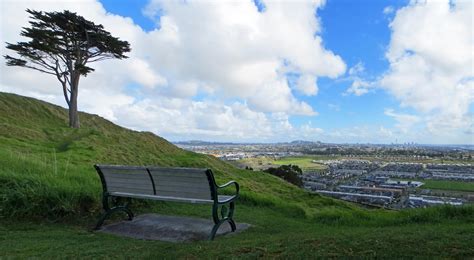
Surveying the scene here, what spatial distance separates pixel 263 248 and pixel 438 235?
187cm

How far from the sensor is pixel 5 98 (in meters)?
23.2

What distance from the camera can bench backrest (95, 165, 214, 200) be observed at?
4887 millimetres

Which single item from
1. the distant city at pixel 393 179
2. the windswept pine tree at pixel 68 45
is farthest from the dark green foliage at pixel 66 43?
the distant city at pixel 393 179

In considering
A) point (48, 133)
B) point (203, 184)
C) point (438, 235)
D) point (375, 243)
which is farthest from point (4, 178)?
point (48, 133)

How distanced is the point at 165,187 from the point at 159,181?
123 mm

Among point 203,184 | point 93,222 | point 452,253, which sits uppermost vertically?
point 203,184

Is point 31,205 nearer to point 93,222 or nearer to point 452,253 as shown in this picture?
point 93,222

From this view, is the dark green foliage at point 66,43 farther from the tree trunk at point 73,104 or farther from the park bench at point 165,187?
the park bench at point 165,187

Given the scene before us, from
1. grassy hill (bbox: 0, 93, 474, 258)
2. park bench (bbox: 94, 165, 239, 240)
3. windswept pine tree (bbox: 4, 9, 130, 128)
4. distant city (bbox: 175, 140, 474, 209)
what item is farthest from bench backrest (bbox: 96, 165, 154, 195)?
windswept pine tree (bbox: 4, 9, 130, 128)

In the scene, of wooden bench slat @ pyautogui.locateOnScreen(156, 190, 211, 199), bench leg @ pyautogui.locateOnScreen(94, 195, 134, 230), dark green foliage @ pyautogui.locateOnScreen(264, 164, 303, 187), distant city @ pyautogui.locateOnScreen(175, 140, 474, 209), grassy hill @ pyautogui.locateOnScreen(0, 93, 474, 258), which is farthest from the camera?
dark green foliage @ pyautogui.locateOnScreen(264, 164, 303, 187)

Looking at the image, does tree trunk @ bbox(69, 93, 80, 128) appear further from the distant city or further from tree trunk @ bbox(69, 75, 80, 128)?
the distant city

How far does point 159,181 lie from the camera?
17.5 ft

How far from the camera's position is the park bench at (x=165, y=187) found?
484 centimetres

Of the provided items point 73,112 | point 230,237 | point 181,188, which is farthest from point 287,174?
point 230,237
